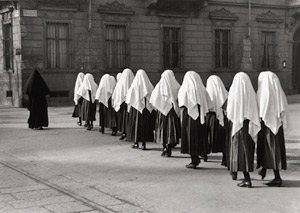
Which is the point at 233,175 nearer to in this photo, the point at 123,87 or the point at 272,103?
the point at 272,103

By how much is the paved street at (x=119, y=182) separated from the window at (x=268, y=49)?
18.2 meters

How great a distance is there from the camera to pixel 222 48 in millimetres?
29109

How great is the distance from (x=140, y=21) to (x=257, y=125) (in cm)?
1899

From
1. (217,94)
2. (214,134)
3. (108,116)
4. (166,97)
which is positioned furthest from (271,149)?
(108,116)

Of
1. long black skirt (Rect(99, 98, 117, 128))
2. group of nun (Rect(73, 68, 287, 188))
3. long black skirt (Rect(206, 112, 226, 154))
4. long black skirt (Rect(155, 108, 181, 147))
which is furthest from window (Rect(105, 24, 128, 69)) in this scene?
long black skirt (Rect(206, 112, 226, 154))

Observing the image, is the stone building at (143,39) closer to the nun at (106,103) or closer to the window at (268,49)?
the window at (268,49)

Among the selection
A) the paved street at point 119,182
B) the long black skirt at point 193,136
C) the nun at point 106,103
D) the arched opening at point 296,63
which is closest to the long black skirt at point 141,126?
the paved street at point 119,182

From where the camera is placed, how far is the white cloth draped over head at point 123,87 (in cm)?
1321

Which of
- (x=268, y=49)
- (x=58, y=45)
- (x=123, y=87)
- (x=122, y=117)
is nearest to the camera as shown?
(x=123, y=87)

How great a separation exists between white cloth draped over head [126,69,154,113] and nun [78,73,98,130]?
3.73 meters

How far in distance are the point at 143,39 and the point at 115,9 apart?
2212 mm

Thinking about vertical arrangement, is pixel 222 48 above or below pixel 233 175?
above

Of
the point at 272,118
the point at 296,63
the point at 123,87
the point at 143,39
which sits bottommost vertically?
the point at 272,118

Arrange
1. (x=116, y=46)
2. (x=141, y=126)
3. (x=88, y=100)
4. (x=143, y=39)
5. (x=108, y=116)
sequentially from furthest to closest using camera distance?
(x=143, y=39) → (x=116, y=46) → (x=88, y=100) → (x=108, y=116) → (x=141, y=126)
